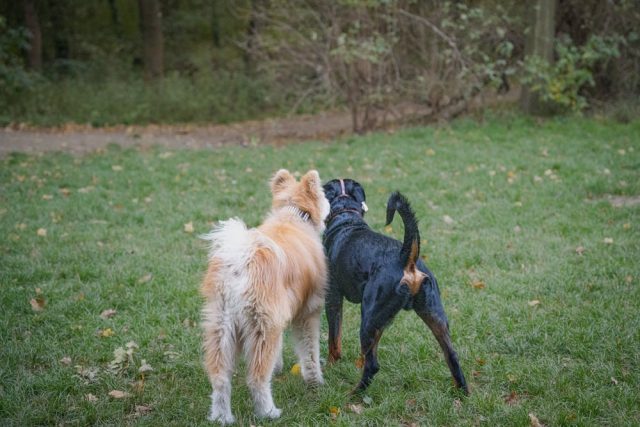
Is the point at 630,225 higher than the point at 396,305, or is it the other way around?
the point at 396,305

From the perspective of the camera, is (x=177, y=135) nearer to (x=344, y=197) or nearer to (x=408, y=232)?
(x=344, y=197)

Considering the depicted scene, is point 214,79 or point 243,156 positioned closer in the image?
point 243,156

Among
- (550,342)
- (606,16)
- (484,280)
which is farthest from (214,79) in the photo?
(550,342)

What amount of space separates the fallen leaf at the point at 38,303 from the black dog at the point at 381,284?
2.71m

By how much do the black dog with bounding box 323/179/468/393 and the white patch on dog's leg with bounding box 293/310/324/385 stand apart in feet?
0.90

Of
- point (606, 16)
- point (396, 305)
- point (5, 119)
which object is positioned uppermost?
point (606, 16)

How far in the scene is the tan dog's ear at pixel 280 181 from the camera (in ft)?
15.2

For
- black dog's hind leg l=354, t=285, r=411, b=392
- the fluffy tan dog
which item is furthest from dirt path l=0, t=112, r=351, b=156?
black dog's hind leg l=354, t=285, r=411, b=392

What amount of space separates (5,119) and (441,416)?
16.7 meters

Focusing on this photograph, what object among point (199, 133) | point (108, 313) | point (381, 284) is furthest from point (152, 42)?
point (381, 284)

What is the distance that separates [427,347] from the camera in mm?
4656

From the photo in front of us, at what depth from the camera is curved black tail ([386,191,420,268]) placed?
11.9 feet

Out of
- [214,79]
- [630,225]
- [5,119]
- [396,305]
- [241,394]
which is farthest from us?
[214,79]

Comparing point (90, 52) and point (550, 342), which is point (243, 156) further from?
point (90, 52)
